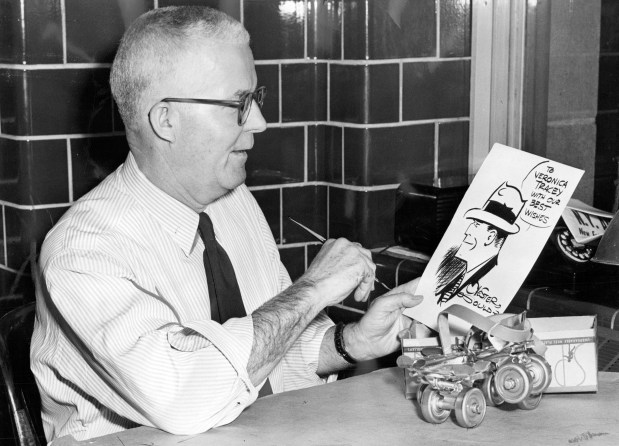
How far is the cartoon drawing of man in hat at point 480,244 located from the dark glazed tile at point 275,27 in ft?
3.43

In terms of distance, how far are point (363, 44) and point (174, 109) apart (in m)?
0.98

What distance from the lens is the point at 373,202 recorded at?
2.98 meters

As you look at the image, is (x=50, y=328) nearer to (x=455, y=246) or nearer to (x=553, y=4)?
(x=455, y=246)

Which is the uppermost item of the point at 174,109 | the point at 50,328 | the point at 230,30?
the point at 230,30

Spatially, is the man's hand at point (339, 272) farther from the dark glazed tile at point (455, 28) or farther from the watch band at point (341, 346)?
the dark glazed tile at point (455, 28)

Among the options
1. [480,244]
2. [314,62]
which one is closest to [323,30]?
[314,62]

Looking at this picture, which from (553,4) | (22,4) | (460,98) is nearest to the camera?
(22,4)

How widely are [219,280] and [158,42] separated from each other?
527 mm

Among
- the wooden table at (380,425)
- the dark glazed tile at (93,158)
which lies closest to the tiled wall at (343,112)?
the dark glazed tile at (93,158)

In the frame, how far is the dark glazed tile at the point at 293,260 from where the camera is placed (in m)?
→ 3.05

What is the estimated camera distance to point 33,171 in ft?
8.35

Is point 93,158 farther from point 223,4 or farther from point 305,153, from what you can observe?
point 305,153

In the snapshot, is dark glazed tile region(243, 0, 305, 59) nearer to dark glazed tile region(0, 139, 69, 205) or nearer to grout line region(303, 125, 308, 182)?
grout line region(303, 125, 308, 182)

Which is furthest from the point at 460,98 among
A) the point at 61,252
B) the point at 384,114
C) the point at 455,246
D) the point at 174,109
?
the point at 61,252
